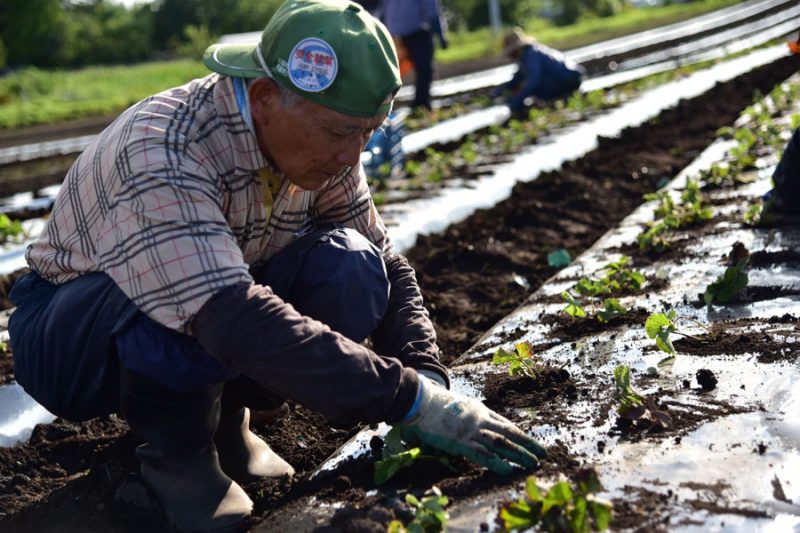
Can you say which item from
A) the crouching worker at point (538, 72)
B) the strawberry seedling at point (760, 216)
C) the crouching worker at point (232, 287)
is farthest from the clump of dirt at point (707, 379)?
the crouching worker at point (538, 72)

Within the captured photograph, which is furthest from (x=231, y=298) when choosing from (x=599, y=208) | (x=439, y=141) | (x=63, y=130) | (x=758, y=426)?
(x=63, y=130)

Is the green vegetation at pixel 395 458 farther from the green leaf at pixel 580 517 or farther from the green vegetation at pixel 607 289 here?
the green vegetation at pixel 607 289

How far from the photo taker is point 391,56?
7.20 ft

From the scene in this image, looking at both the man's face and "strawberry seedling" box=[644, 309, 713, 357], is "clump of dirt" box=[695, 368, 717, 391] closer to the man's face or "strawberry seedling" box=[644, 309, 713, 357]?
"strawberry seedling" box=[644, 309, 713, 357]

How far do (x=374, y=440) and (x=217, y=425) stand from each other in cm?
39

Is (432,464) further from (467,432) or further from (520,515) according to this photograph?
(520,515)

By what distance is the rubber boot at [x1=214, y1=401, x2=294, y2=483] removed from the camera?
8.30 feet

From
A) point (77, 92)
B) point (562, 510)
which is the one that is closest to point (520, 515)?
point (562, 510)

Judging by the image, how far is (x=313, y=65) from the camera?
208 cm

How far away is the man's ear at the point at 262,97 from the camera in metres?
2.16

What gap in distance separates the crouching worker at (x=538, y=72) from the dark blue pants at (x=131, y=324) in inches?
290

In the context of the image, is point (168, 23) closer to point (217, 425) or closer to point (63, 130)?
point (63, 130)

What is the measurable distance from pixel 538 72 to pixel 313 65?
25.8 ft

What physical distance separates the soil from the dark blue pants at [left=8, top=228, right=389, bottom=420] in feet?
0.82
